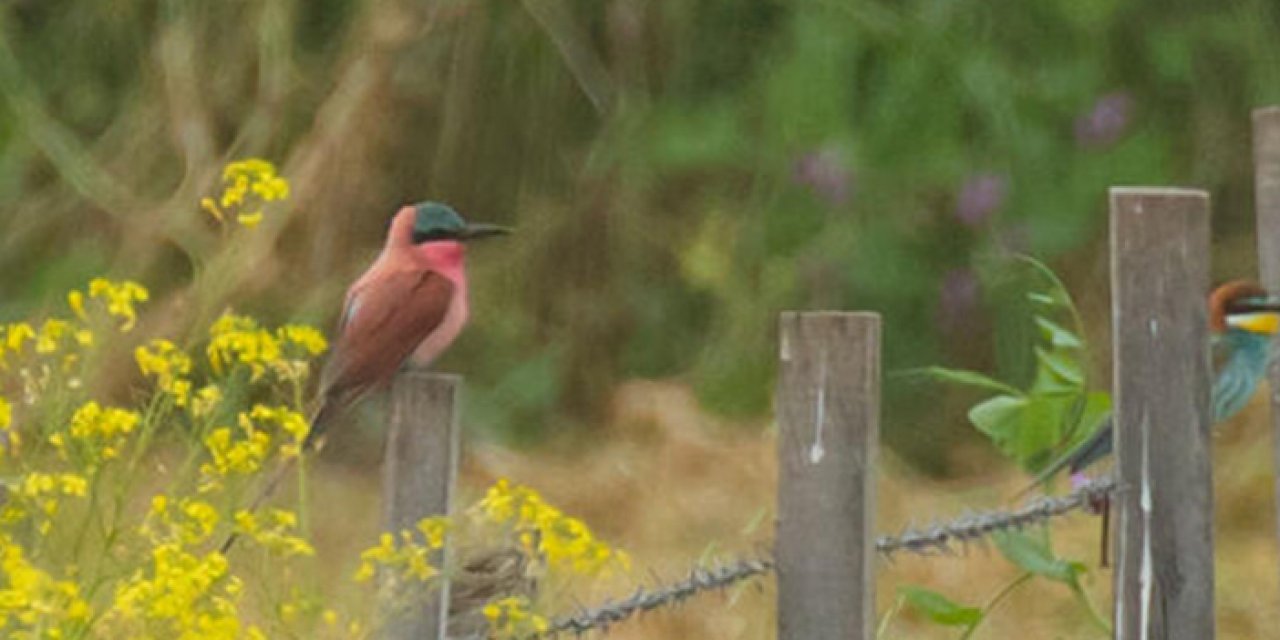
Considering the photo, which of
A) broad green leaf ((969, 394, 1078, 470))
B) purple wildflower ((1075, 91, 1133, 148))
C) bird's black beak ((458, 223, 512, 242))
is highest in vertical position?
purple wildflower ((1075, 91, 1133, 148))

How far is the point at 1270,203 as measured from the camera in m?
4.24

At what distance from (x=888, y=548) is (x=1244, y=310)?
0.70 metres

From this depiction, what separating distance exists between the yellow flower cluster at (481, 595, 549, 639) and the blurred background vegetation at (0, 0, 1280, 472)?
294cm

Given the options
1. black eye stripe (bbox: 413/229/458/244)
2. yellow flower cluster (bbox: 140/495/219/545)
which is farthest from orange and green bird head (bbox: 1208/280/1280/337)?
yellow flower cluster (bbox: 140/495/219/545)

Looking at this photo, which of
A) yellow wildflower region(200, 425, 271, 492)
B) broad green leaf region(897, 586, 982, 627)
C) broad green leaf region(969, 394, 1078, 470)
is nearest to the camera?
yellow wildflower region(200, 425, 271, 492)

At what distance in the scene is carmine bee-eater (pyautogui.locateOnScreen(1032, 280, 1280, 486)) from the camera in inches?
172

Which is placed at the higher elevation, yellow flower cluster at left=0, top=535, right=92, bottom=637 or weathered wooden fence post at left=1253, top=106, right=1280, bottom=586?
weathered wooden fence post at left=1253, top=106, right=1280, bottom=586

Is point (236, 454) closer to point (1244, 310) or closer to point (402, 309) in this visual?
point (402, 309)

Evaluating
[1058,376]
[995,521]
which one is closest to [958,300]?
[1058,376]

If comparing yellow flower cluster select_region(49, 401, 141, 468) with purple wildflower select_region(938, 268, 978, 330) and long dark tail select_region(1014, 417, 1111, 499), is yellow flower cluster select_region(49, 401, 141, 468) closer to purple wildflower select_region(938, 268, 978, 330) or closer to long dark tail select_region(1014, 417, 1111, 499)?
long dark tail select_region(1014, 417, 1111, 499)

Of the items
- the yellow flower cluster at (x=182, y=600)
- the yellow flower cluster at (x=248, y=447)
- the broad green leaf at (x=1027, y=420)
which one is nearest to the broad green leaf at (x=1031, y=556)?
the broad green leaf at (x=1027, y=420)

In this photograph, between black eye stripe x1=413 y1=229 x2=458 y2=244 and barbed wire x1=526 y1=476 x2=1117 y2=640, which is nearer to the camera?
barbed wire x1=526 y1=476 x2=1117 y2=640

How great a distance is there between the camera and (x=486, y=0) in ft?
24.7

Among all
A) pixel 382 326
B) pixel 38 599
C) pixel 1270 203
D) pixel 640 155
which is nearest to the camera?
pixel 38 599
